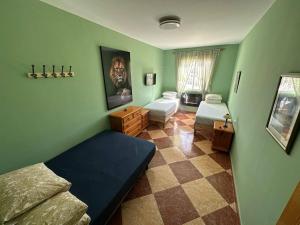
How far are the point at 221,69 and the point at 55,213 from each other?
5.12 meters

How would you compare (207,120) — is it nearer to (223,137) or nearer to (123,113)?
(223,137)

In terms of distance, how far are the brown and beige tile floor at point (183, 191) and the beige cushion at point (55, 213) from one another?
733 mm

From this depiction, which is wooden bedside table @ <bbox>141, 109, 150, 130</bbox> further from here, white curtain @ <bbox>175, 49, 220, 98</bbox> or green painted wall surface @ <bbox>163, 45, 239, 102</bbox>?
green painted wall surface @ <bbox>163, 45, 239, 102</bbox>

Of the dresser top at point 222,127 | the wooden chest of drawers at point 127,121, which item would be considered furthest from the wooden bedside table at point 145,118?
the dresser top at point 222,127

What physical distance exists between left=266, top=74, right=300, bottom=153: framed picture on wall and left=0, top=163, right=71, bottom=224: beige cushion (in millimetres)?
1684

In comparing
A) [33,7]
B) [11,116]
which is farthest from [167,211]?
[33,7]

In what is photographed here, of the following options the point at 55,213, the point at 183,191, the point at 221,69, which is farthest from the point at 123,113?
the point at 221,69

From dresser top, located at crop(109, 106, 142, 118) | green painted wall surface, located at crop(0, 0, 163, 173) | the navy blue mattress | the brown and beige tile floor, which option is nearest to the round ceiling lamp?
green painted wall surface, located at crop(0, 0, 163, 173)

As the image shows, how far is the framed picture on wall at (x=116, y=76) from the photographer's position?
254 cm

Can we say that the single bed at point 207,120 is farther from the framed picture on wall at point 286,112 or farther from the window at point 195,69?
the framed picture on wall at point 286,112

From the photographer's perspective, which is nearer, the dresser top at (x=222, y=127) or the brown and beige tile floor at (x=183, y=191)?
the brown and beige tile floor at (x=183, y=191)

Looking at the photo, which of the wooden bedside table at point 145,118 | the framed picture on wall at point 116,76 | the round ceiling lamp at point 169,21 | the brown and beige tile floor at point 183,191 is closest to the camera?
the brown and beige tile floor at point 183,191

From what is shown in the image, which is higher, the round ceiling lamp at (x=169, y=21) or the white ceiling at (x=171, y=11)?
the white ceiling at (x=171, y=11)

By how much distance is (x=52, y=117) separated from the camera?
1.79 meters
